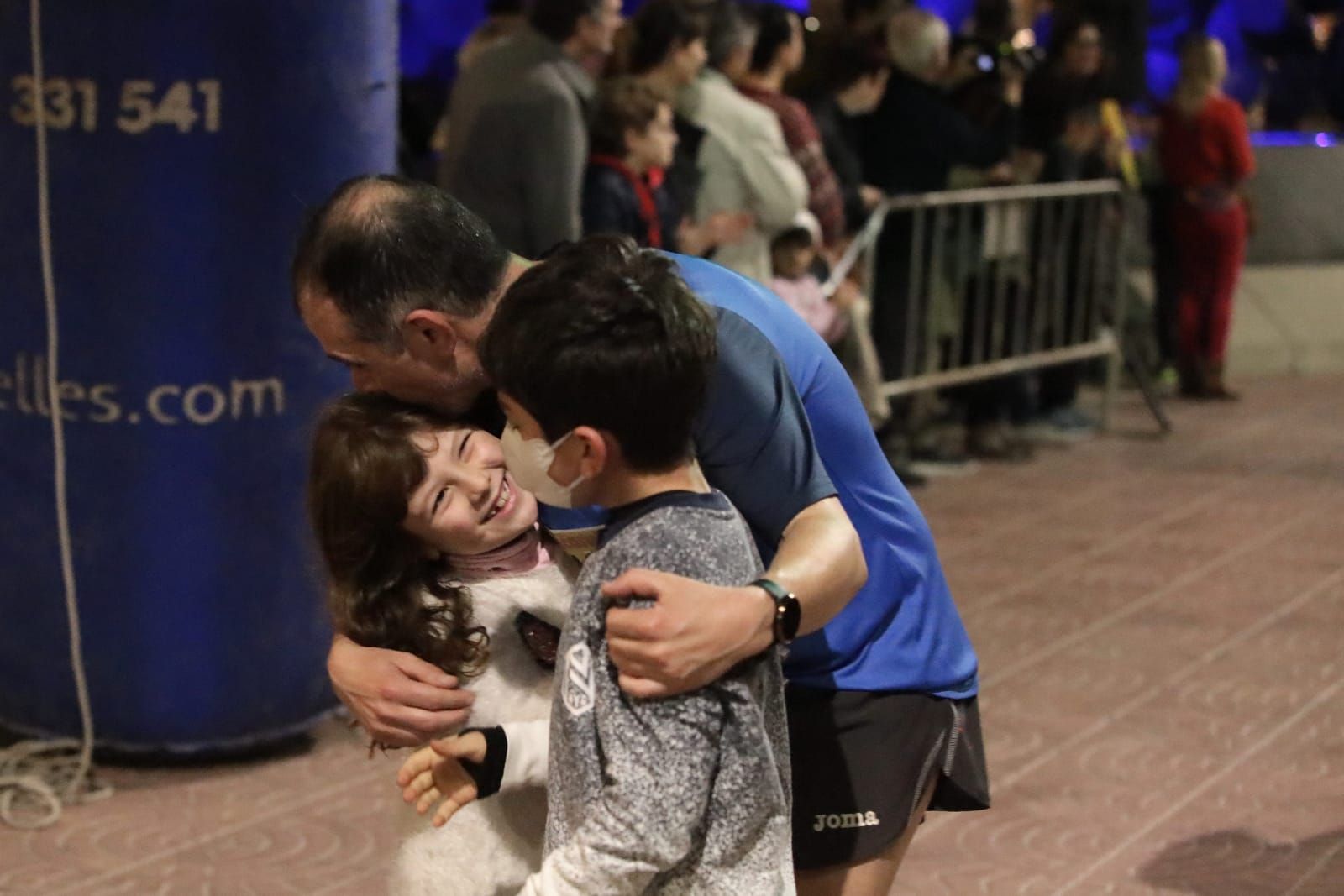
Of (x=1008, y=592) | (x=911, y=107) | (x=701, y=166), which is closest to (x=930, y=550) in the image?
(x=1008, y=592)

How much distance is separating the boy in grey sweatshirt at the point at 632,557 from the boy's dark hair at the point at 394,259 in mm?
340

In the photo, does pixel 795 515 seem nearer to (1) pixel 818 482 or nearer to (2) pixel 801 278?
(1) pixel 818 482

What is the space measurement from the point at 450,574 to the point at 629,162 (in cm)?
366

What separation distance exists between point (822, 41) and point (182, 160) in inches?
164

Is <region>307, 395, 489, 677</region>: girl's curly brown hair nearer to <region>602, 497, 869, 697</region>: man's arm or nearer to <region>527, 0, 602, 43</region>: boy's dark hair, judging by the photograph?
<region>602, 497, 869, 697</region>: man's arm

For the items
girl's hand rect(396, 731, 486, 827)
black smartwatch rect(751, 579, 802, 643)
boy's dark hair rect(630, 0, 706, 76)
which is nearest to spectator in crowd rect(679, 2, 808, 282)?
boy's dark hair rect(630, 0, 706, 76)

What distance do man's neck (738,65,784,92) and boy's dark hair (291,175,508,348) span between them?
4501 millimetres

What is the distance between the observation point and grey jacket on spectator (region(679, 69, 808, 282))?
6336mm

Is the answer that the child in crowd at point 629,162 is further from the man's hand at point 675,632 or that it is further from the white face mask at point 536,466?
the man's hand at point 675,632

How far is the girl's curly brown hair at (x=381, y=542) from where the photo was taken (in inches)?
85.6

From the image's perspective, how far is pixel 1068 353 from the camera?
8477mm

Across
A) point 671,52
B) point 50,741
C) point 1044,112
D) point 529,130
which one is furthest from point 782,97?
point 50,741

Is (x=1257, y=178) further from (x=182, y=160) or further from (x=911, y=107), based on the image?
(x=182, y=160)

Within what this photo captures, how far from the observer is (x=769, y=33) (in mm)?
6539
